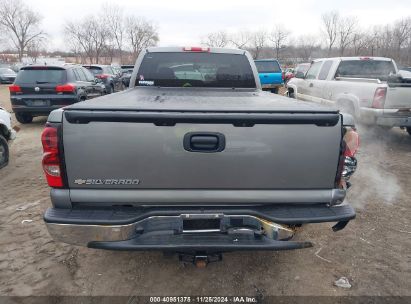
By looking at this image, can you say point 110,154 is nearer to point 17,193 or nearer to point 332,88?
point 17,193

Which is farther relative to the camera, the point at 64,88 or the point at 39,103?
the point at 39,103

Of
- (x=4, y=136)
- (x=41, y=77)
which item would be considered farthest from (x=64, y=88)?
(x=4, y=136)

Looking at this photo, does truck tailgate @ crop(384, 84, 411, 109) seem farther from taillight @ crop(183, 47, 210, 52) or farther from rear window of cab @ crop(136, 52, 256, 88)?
taillight @ crop(183, 47, 210, 52)

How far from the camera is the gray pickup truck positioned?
2.29m

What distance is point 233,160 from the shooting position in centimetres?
236

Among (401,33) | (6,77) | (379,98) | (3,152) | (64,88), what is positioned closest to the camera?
(3,152)

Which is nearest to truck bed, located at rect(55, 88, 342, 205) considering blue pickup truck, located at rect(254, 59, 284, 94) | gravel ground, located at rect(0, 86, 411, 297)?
gravel ground, located at rect(0, 86, 411, 297)

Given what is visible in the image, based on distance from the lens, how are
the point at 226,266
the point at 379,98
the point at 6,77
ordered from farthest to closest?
1. the point at 6,77
2. the point at 379,98
3. the point at 226,266

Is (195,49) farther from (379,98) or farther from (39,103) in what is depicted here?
(39,103)

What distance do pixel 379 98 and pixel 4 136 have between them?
8.00 metres

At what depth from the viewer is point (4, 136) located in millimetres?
6336

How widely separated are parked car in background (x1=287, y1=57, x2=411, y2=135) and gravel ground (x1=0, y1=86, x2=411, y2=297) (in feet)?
11.0

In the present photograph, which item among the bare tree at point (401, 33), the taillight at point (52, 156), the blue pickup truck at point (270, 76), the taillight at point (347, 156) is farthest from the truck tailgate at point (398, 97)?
the bare tree at point (401, 33)

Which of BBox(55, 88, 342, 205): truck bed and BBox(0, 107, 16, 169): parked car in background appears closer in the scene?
BBox(55, 88, 342, 205): truck bed
